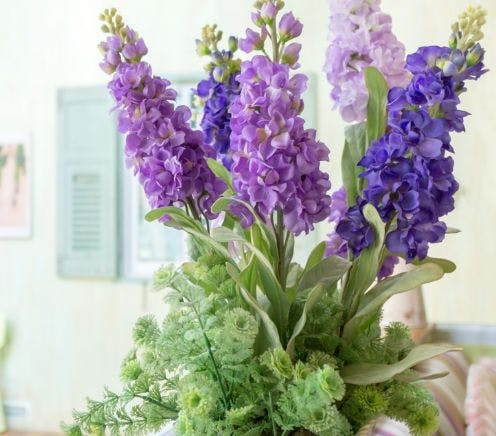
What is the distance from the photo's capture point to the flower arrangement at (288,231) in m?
0.69

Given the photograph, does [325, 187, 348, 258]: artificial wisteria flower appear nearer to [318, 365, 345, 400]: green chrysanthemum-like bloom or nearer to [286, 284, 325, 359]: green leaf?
[286, 284, 325, 359]: green leaf

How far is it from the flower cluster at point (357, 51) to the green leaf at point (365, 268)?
0.53 ft

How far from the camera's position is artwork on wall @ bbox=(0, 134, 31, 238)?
3975 mm

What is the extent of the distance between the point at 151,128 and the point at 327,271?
0.83 ft

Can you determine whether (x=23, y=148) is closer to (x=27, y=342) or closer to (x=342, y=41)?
(x=27, y=342)

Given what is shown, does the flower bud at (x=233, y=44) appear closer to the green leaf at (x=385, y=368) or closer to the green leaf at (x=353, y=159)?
the green leaf at (x=353, y=159)

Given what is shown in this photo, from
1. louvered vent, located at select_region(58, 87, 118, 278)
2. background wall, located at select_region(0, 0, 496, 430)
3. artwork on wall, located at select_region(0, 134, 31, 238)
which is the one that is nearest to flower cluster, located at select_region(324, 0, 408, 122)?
background wall, located at select_region(0, 0, 496, 430)

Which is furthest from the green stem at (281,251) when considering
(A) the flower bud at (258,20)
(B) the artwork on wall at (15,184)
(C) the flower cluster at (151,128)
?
(B) the artwork on wall at (15,184)

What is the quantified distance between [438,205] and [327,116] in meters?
2.81

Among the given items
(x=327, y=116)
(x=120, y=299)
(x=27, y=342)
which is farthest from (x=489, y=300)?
(x=27, y=342)

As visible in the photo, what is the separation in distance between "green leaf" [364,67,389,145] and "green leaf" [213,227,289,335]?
0.20m

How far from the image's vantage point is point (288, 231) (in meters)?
0.76

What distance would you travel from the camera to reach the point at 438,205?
71 centimetres

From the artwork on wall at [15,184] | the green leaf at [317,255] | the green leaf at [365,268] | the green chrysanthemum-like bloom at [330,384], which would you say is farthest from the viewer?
the artwork on wall at [15,184]
